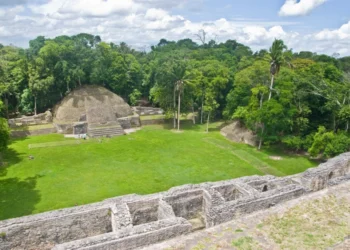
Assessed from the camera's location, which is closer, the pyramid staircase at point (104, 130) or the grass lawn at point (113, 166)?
the grass lawn at point (113, 166)

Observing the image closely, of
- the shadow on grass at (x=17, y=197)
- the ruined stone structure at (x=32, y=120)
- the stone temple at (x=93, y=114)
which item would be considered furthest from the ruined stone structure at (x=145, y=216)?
the ruined stone structure at (x=32, y=120)

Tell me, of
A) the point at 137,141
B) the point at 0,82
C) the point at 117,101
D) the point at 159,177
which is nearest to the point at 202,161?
the point at 159,177

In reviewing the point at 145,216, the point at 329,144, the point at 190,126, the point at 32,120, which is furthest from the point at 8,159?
the point at 329,144

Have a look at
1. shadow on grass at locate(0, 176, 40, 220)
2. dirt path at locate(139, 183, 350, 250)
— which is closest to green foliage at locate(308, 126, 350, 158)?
dirt path at locate(139, 183, 350, 250)

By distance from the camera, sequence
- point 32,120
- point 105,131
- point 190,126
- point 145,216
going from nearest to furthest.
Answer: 1. point 145,216
2. point 105,131
3. point 32,120
4. point 190,126

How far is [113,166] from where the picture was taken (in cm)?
2197

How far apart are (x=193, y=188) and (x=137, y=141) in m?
14.5

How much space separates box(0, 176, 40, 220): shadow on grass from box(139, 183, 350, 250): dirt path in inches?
386

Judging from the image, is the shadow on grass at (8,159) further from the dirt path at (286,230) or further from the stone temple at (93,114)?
the dirt path at (286,230)

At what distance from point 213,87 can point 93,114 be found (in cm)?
1423

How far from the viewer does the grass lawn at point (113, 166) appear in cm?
1741

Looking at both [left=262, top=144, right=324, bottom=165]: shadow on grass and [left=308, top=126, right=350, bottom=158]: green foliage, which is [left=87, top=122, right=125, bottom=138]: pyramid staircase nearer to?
[left=262, top=144, right=324, bottom=165]: shadow on grass

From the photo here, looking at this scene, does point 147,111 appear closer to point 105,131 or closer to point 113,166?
point 105,131

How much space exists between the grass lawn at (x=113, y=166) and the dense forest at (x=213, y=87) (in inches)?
111
